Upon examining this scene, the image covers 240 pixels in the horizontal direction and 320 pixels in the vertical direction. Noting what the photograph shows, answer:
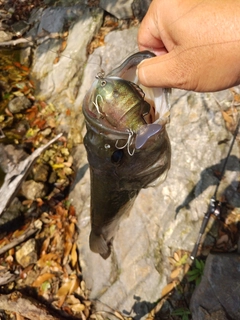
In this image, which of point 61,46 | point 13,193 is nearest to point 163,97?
point 13,193

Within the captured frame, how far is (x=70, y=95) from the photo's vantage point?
213 inches

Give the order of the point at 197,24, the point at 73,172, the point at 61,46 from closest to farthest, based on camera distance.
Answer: the point at 197,24 → the point at 73,172 → the point at 61,46

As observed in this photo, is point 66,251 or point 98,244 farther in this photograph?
point 66,251

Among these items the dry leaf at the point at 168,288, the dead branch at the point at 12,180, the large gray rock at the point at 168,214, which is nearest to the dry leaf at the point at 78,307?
the large gray rock at the point at 168,214

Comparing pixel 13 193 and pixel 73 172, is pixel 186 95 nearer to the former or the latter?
pixel 73 172

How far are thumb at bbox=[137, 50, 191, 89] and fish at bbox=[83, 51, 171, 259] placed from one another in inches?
3.0

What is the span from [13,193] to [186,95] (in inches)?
105

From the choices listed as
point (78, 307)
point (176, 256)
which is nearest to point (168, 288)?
point (176, 256)

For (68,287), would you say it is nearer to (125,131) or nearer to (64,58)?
(125,131)

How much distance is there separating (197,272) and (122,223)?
3.63 feet

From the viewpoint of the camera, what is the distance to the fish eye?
177 cm

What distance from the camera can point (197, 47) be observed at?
148 centimetres

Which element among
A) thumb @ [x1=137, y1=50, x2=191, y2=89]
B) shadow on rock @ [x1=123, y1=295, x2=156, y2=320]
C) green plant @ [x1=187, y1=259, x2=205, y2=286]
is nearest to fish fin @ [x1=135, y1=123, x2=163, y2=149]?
thumb @ [x1=137, y1=50, x2=191, y2=89]

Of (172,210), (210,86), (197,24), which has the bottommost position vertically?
(172,210)
